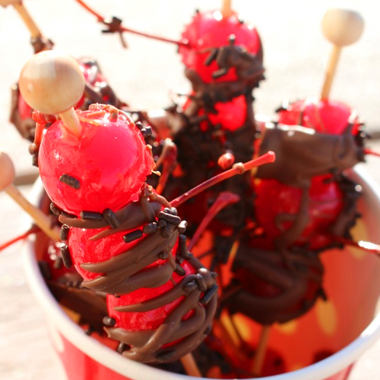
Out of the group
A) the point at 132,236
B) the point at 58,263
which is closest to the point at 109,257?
the point at 132,236

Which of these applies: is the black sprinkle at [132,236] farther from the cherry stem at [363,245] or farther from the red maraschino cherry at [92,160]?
the cherry stem at [363,245]

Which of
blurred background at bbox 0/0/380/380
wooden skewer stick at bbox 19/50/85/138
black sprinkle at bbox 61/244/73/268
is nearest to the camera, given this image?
wooden skewer stick at bbox 19/50/85/138

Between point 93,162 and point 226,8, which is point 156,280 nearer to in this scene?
point 93,162

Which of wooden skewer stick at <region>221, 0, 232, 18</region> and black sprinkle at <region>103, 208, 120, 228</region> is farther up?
wooden skewer stick at <region>221, 0, 232, 18</region>

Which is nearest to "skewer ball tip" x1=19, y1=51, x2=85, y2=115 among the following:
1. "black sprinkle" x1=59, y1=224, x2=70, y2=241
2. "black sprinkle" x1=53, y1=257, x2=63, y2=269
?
"black sprinkle" x1=59, y1=224, x2=70, y2=241

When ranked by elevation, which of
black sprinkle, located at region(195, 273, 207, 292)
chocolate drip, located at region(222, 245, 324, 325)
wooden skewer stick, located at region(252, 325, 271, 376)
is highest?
black sprinkle, located at region(195, 273, 207, 292)

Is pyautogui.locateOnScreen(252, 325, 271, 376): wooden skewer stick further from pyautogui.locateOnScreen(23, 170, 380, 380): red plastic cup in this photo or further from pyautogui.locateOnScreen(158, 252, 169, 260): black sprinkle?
pyautogui.locateOnScreen(158, 252, 169, 260): black sprinkle

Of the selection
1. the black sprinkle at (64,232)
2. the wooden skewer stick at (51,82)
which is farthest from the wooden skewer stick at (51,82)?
the black sprinkle at (64,232)
